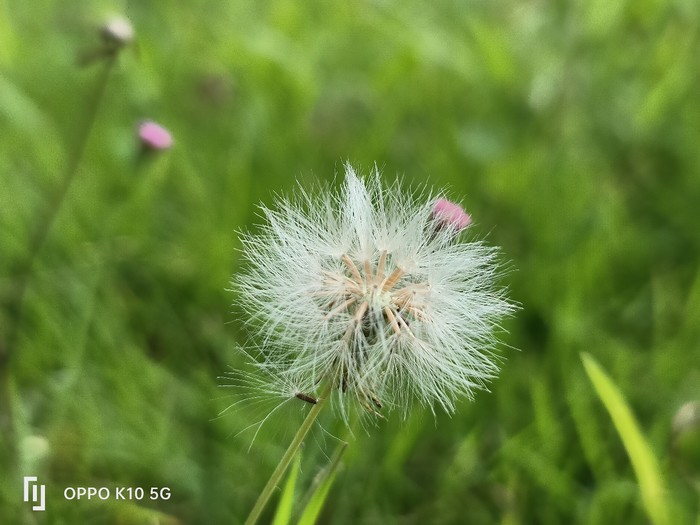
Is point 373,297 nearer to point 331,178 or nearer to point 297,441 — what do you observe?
point 297,441

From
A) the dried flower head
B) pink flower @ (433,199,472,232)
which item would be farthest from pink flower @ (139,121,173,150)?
pink flower @ (433,199,472,232)

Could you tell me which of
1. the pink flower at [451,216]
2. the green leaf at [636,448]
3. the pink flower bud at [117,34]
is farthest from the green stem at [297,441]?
the pink flower bud at [117,34]

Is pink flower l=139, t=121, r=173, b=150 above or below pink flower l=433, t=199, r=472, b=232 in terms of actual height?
above

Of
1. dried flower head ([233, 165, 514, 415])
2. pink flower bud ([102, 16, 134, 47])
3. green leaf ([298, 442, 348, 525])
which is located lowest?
green leaf ([298, 442, 348, 525])

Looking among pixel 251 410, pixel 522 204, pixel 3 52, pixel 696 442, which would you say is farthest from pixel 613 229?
pixel 3 52

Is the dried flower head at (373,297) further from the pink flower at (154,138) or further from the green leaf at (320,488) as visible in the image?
the pink flower at (154,138)

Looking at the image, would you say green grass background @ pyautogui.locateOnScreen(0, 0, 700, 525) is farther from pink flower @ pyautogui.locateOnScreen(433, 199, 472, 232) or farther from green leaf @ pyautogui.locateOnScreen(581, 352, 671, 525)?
pink flower @ pyautogui.locateOnScreen(433, 199, 472, 232)
